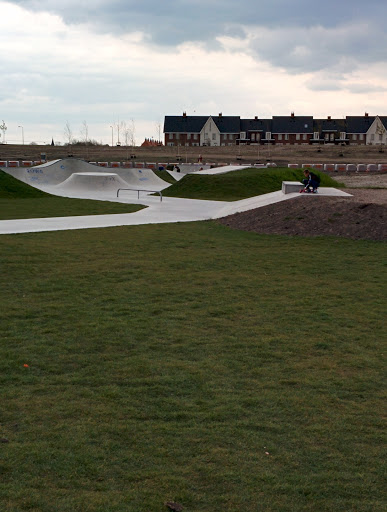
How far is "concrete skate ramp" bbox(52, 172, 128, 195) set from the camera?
124 feet

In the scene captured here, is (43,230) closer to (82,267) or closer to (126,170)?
(82,267)

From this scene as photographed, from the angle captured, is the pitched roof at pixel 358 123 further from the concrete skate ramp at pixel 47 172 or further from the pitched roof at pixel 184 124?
the concrete skate ramp at pixel 47 172

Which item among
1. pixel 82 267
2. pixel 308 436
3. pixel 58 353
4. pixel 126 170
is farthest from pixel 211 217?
pixel 126 170

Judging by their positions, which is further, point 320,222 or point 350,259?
point 320,222

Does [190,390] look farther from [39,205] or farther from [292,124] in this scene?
[292,124]

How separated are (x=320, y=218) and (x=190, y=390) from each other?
13764mm

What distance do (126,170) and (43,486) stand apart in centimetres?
4379

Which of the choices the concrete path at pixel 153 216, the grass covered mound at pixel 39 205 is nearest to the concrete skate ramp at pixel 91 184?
the grass covered mound at pixel 39 205

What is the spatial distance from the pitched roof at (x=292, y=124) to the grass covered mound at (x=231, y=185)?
7738cm

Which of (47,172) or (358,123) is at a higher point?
(358,123)

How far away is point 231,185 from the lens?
3431 cm

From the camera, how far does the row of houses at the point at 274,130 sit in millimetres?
109875

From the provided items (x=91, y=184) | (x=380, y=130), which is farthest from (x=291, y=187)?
(x=380, y=130)

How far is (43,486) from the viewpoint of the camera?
13.8 ft
